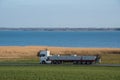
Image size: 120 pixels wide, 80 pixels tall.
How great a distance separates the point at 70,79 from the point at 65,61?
28.5 m

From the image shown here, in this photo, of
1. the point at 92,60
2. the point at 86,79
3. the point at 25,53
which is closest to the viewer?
the point at 86,79

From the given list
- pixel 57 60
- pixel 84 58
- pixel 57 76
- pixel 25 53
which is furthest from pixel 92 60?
pixel 25 53

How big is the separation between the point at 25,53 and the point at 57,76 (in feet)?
178

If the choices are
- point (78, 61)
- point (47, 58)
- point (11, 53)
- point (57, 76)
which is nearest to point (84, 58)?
point (78, 61)

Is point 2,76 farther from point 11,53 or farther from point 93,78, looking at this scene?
point 11,53

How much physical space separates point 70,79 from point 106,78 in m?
2.92

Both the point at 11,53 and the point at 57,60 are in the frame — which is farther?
the point at 11,53

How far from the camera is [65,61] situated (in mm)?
61344

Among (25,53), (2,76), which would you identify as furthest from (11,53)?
(2,76)

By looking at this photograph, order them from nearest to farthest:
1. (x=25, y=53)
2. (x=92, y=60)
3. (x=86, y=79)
→ (x=86, y=79), (x=92, y=60), (x=25, y=53)

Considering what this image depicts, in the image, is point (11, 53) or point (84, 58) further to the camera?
point (11, 53)

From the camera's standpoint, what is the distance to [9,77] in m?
34.2

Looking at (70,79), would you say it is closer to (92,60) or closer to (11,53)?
(92,60)

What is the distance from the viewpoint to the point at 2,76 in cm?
3481
